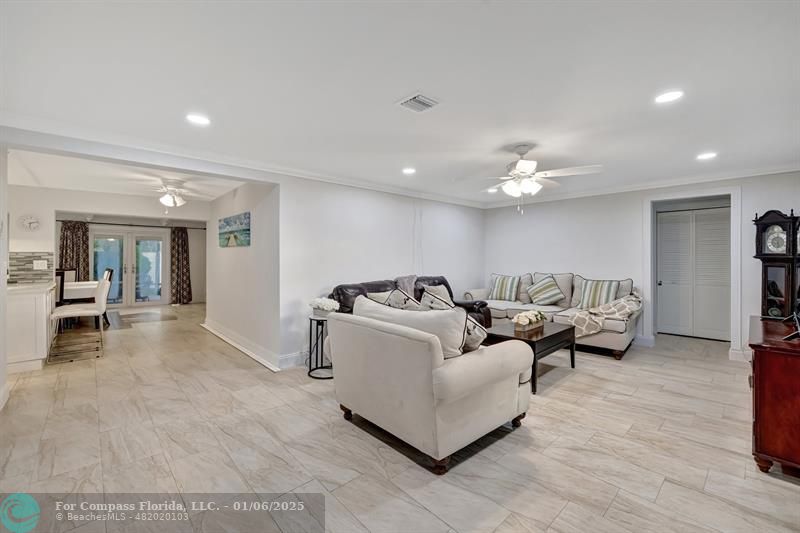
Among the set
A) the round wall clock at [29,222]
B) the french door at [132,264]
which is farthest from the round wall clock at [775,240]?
the french door at [132,264]

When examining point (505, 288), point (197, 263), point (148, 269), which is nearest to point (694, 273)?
point (505, 288)

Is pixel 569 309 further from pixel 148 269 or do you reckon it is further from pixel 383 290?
pixel 148 269

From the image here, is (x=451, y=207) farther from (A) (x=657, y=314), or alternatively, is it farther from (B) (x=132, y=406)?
(B) (x=132, y=406)

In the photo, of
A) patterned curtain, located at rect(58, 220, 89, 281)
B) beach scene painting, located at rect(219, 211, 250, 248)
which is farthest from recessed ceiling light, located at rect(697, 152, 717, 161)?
patterned curtain, located at rect(58, 220, 89, 281)

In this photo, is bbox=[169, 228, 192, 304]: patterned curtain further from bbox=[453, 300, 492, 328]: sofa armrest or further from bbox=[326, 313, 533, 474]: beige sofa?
bbox=[326, 313, 533, 474]: beige sofa

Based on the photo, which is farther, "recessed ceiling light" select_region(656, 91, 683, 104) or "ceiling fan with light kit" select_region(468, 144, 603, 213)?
"ceiling fan with light kit" select_region(468, 144, 603, 213)

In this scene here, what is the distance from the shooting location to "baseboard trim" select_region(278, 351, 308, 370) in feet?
14.1

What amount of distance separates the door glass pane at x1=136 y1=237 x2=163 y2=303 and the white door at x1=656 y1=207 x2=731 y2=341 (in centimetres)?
1169

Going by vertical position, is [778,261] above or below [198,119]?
below

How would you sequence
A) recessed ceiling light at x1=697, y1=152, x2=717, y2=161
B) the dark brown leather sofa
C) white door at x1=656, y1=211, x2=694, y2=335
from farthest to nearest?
white door at x1=656, y1=211, x2=694, y2=335 → the dark brown leather sofa → recessed ceiling light at x1=697, y1=152, x2=717, y2=161

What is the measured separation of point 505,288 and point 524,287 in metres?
0.33

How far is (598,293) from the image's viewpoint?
5.53 meters

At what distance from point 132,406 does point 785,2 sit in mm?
5004

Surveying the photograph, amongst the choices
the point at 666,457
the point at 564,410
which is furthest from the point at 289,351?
the point at 666,457
